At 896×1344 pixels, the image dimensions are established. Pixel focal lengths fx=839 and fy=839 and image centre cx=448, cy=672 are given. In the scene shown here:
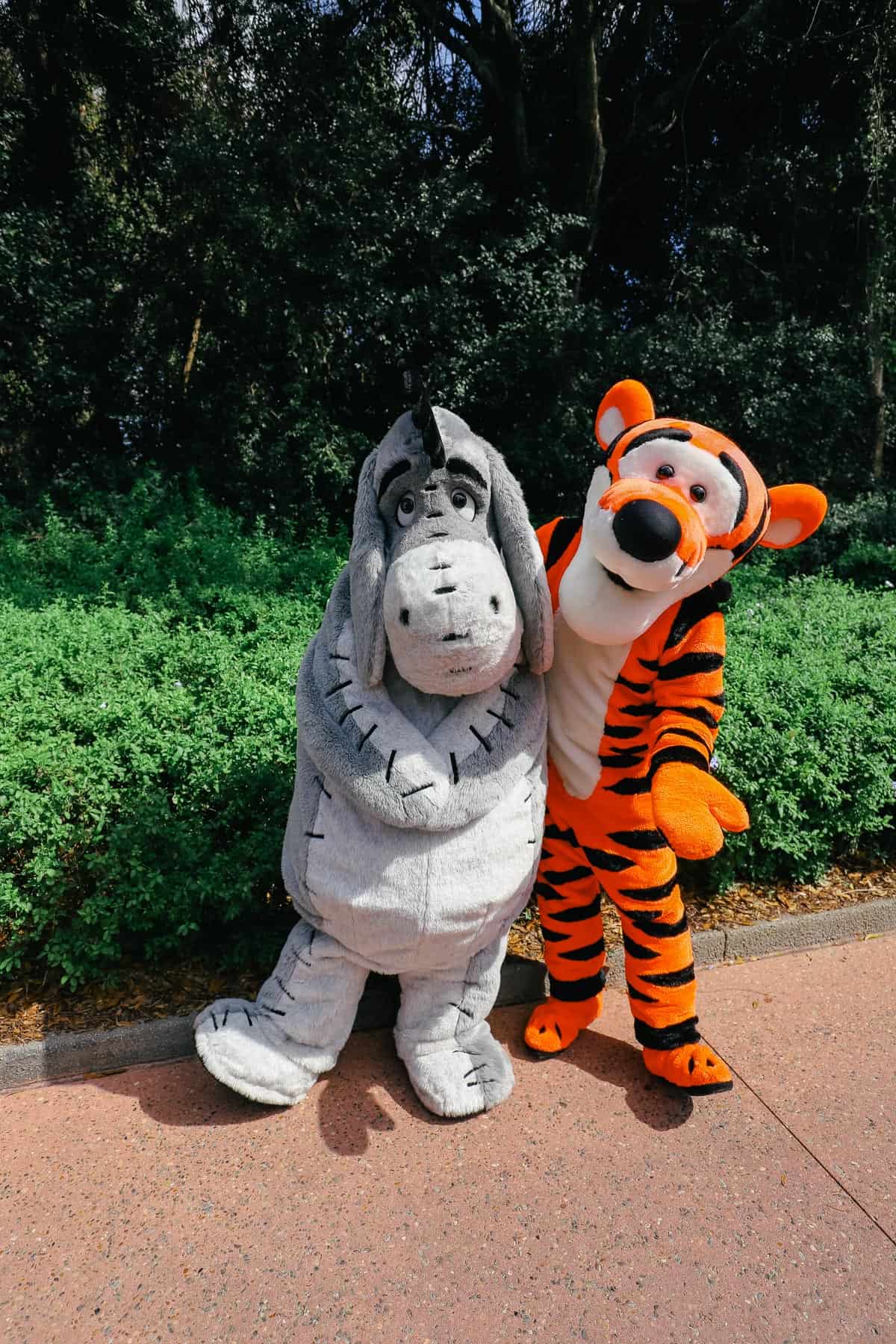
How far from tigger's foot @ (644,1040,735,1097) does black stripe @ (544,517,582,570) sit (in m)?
1.51

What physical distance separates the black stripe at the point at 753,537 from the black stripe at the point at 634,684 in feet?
1.39

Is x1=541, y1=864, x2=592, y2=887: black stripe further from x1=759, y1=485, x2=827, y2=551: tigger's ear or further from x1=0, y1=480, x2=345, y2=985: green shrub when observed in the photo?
x1=759, y1=485, x2=827, y2=551: tigger's ear

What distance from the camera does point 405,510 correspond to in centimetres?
223

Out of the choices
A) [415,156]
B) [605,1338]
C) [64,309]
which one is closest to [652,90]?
[415,156]

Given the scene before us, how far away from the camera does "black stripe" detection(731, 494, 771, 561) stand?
2.24 meters

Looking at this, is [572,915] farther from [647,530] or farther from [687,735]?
[647,530]

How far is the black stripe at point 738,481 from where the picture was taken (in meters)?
2.20

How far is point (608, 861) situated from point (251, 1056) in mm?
1165

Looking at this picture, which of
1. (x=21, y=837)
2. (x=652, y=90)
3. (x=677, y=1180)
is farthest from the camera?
(x=652, y=90)

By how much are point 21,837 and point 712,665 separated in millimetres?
2259

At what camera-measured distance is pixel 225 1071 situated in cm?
234

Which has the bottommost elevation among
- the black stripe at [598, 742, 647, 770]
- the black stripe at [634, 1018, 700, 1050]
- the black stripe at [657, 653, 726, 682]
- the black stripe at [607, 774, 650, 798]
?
the black stripe at [634, 1018, 700, 1050]

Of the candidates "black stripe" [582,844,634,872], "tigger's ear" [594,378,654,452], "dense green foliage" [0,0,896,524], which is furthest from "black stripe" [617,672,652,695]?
"dense green foliage" [0,0,896,524]

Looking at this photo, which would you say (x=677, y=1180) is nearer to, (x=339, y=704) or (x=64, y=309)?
(x=339, y=704)
